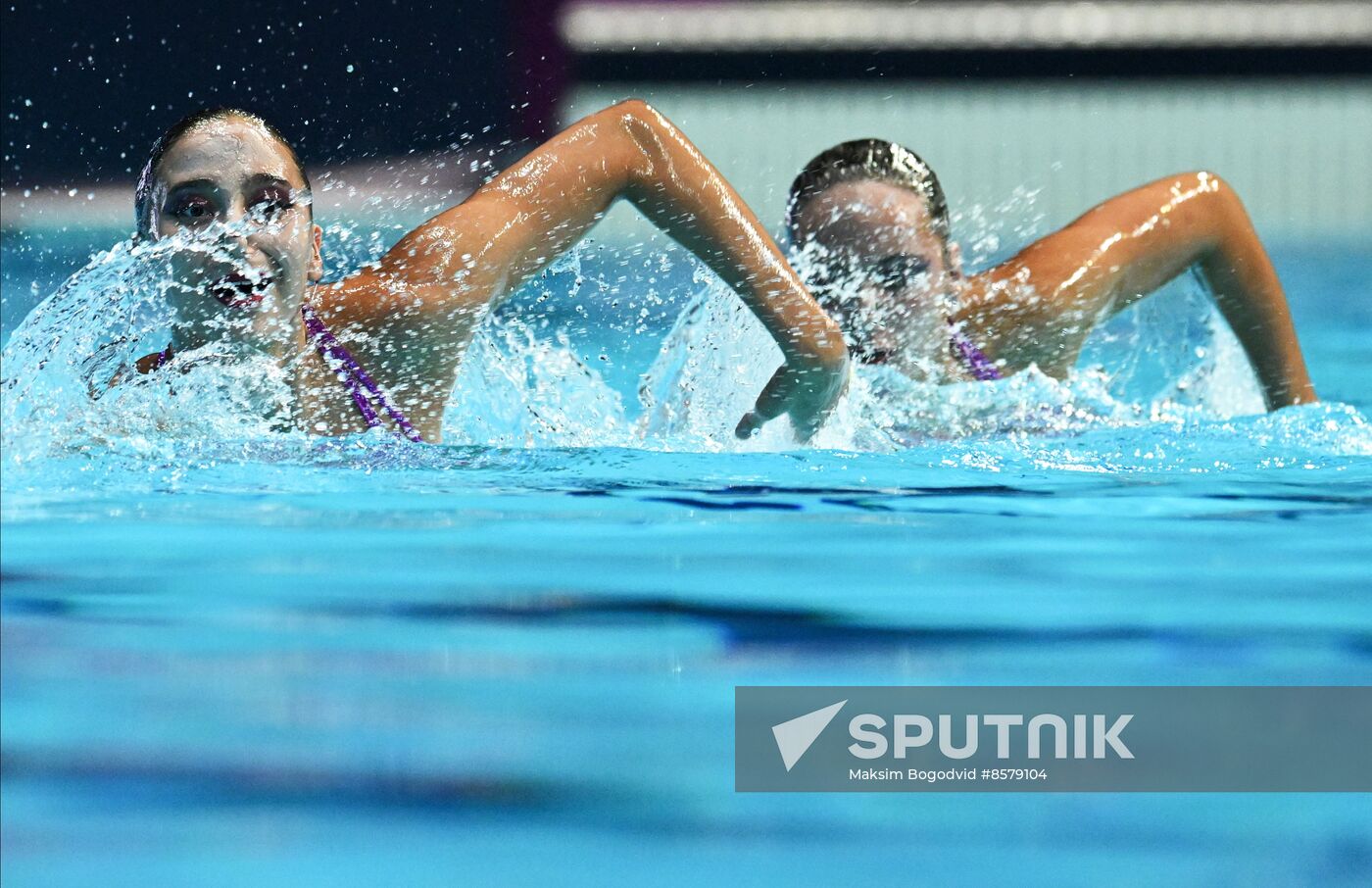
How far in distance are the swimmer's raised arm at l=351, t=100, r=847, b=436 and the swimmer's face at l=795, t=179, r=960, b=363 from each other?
0.51m

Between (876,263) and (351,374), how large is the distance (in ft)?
3.27

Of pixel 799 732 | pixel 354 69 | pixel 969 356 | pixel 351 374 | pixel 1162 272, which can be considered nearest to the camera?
pixel 799 732

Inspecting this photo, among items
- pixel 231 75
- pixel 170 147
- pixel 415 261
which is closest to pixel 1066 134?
pixel 231 75

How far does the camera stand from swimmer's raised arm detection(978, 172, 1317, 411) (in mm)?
3154

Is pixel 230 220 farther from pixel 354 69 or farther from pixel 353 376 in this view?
pixel 354 69

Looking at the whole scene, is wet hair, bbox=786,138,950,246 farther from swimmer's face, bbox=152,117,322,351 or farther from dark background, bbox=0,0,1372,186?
dark background, bbox=0,0,1372,186

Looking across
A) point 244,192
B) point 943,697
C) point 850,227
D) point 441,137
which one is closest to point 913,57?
point 441,137

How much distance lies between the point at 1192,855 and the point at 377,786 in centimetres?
63

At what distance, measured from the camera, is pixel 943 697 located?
145 cm

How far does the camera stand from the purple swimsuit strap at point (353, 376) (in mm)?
2506

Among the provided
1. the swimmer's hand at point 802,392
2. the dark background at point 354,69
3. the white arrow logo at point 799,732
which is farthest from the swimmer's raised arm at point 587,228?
the dark background at point 354,69

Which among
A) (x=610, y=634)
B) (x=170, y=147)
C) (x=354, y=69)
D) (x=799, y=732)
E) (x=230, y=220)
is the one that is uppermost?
(x=354, y=69)

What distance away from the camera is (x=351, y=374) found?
99.6 inches

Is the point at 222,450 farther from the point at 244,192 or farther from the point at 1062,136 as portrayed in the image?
the point at 1062,136
